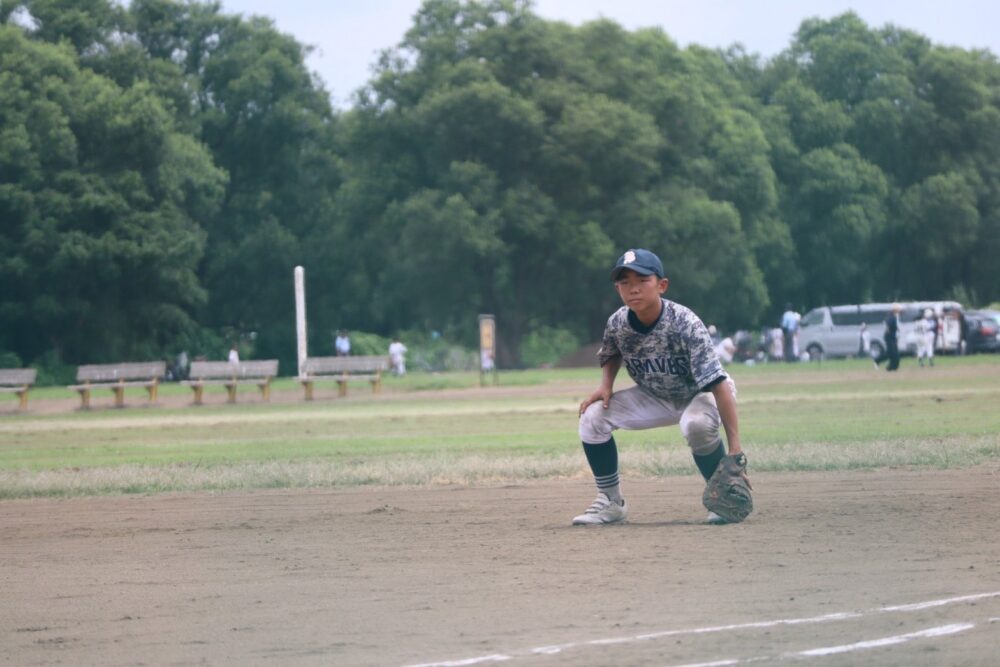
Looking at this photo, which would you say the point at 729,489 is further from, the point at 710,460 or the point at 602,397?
the point at 602,397

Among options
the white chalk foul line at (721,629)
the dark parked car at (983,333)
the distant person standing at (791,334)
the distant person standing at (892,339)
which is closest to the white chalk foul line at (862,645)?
the white chalk foul line at (721,629)

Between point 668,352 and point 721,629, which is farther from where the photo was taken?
point 668,352

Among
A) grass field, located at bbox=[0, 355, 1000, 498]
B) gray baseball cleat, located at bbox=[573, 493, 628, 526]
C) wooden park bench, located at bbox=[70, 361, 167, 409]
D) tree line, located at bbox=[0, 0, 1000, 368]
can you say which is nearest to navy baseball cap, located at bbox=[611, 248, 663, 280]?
gray baseball cleat, located at bbox=[573, 493, 628, 526]

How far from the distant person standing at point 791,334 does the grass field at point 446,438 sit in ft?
53.6

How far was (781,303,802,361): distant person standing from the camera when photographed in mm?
→ 55281

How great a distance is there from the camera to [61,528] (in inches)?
435

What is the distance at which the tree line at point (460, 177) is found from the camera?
5778 cm

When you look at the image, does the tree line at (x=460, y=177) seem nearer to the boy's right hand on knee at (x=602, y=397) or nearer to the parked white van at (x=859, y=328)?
the parked white van at (x=859, y=328)

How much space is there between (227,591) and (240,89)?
62.5 m

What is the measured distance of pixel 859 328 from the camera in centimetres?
5847

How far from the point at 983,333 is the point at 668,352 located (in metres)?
49.8

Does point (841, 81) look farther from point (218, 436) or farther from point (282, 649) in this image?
point (282, 649)

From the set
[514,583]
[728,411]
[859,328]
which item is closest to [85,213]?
[859,328]

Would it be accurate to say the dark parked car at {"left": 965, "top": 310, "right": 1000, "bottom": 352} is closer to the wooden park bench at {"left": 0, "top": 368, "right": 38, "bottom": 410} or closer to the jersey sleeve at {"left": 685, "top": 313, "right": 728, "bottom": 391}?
the wooden park bench at {"left": 0, "top": 368, "right": 38, "bottom": 410}
